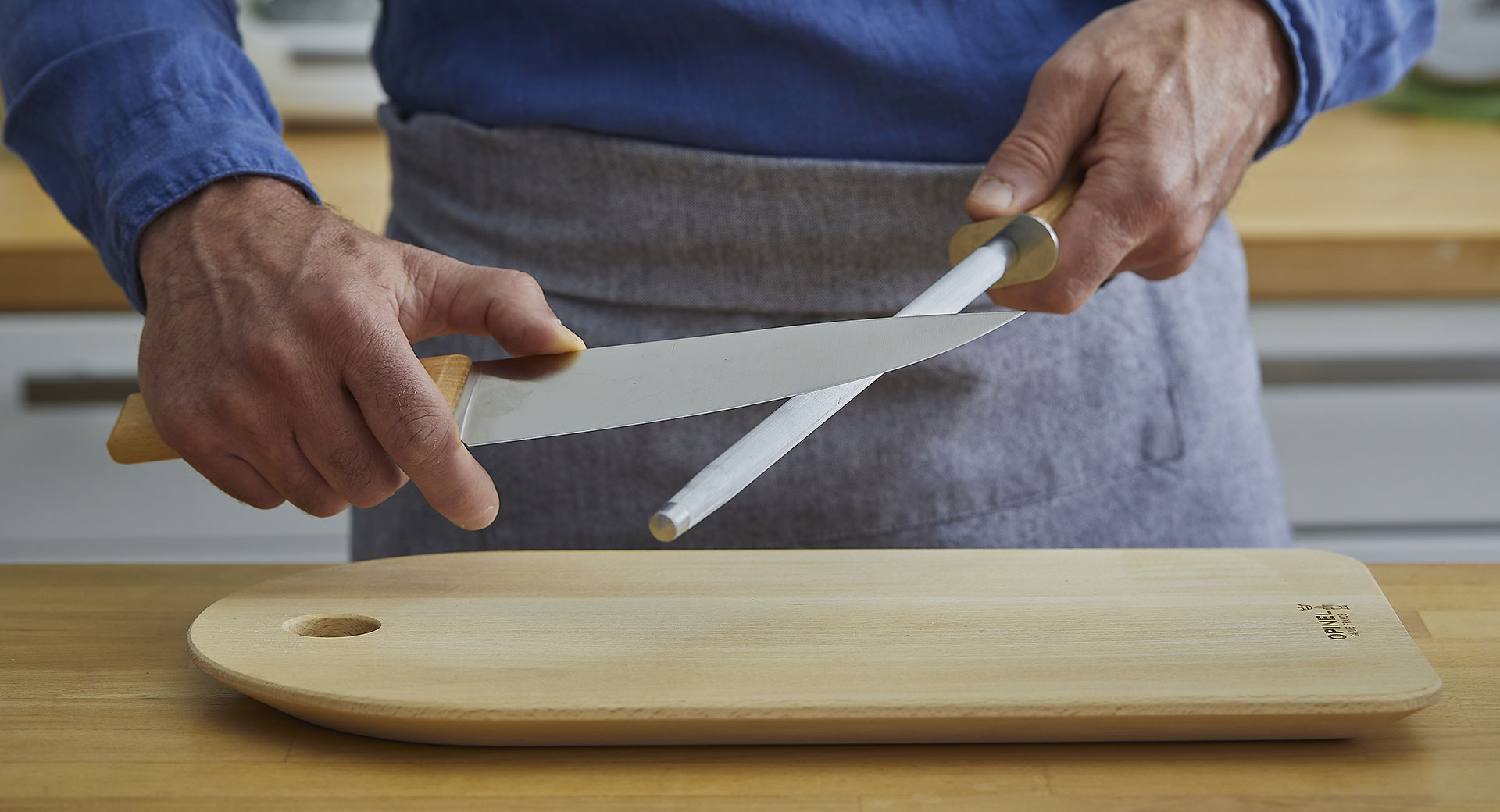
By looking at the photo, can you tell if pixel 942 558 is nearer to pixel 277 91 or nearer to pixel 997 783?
pixel 997 783

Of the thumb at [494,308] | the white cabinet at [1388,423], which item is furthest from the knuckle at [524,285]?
the white cabinet at [1388,423]

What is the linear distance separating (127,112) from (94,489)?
66cm

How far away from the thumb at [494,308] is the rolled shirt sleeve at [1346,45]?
1.16ft

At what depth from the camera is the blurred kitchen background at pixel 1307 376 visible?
1.03 m

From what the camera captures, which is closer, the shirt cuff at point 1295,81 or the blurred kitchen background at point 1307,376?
the shirt cuff at point 1295,81

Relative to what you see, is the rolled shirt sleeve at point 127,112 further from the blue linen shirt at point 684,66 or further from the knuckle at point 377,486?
the knuckle at point 377,486

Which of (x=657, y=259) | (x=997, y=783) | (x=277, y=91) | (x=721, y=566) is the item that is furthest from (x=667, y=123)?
(x=277, y=91)

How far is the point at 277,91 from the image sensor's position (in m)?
1.33

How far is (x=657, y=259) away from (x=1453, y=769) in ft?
1.33

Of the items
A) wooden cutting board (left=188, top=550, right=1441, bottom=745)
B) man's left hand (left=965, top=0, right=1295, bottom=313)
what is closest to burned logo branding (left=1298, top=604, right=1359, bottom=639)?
wooden cutting board (left=188, top=550, right=1441, bottom=745)

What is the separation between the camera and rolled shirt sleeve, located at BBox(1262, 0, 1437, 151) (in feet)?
1.88

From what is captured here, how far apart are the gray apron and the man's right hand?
0.15 meters

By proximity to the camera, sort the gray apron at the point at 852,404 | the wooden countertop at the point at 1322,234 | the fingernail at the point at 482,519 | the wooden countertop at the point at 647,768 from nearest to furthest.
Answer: the wooden countertop at the point at 647,768 < the fingernail at the point at 482,519 < the gray apron at the point at 852,404 < the wooden countertop at the point at 1322,234

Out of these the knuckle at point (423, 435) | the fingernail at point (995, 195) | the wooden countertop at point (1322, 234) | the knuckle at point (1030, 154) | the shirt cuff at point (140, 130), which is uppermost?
the shirt cuff at point (140, 130)
